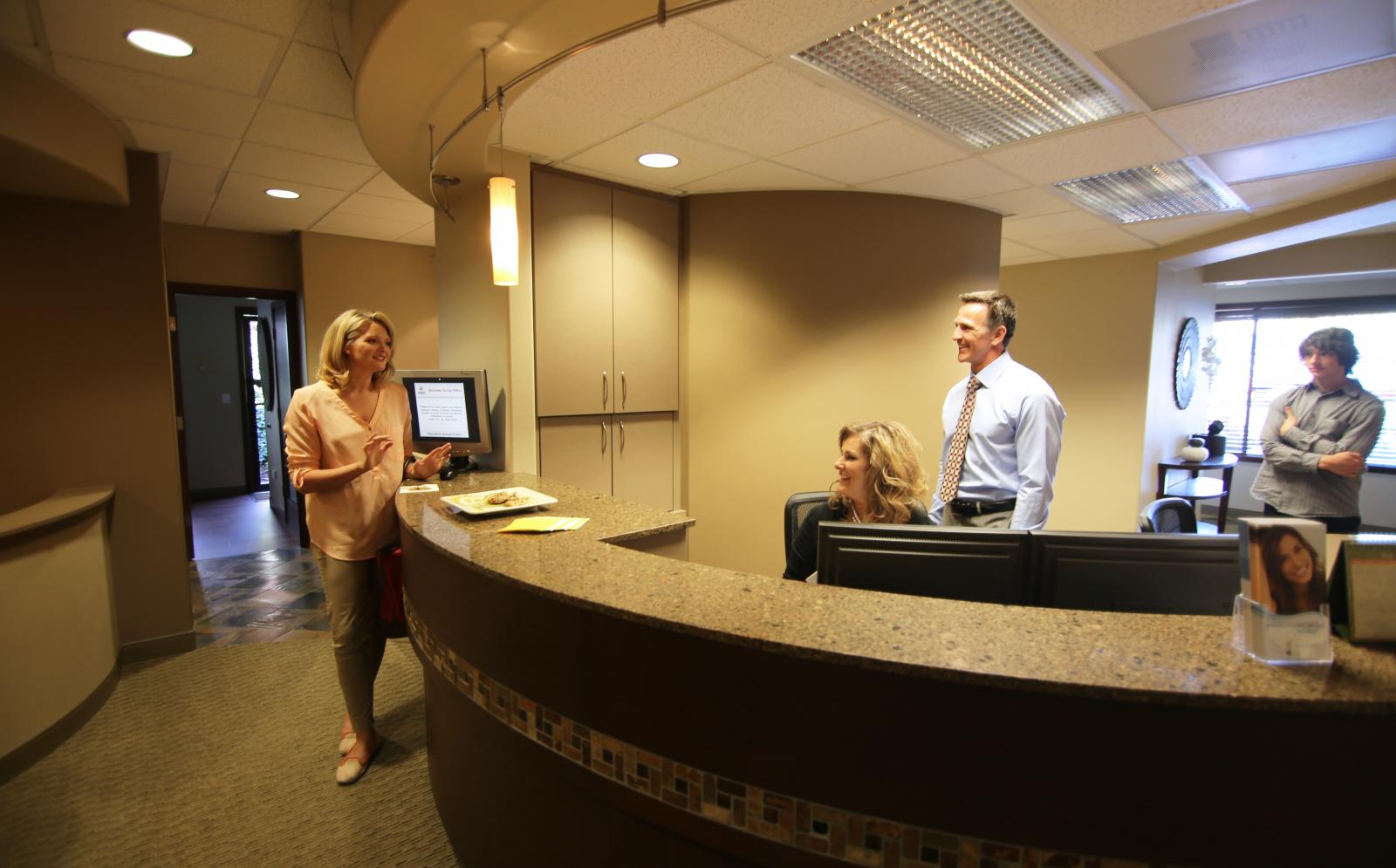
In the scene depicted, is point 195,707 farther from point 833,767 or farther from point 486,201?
point 833,767

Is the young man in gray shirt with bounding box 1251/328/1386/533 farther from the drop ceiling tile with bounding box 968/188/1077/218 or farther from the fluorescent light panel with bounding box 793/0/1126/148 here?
the fluorescent light panel with bounding box 793/0/1126/148


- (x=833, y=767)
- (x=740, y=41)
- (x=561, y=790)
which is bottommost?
(x=561, y=790)

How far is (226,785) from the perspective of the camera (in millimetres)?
2312

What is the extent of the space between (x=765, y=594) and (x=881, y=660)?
34 cm

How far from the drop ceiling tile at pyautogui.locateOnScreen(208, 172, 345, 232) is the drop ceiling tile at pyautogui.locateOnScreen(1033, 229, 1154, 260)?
532 cm

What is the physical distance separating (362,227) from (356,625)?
11.9ft

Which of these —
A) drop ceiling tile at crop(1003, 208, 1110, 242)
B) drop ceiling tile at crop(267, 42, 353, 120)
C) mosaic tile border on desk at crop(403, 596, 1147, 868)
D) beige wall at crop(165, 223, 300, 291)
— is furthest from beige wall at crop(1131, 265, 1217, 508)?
beige wall at crop(165, 223, 300, 291)

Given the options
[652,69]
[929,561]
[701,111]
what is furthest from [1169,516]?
[652,69]

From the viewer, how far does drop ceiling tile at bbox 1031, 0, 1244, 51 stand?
1.86m

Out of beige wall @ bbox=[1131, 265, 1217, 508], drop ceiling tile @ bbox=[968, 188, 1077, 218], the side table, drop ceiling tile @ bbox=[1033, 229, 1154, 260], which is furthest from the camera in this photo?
beige wall @ bbox=[1131, 265, 1217, 508]

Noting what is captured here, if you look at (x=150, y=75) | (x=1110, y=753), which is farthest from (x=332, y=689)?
(x=1110, y=753)

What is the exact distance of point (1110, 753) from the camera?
88 cm

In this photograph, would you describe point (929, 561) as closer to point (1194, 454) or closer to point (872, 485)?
point (872, 485)

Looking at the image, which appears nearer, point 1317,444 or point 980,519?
point 980,519
